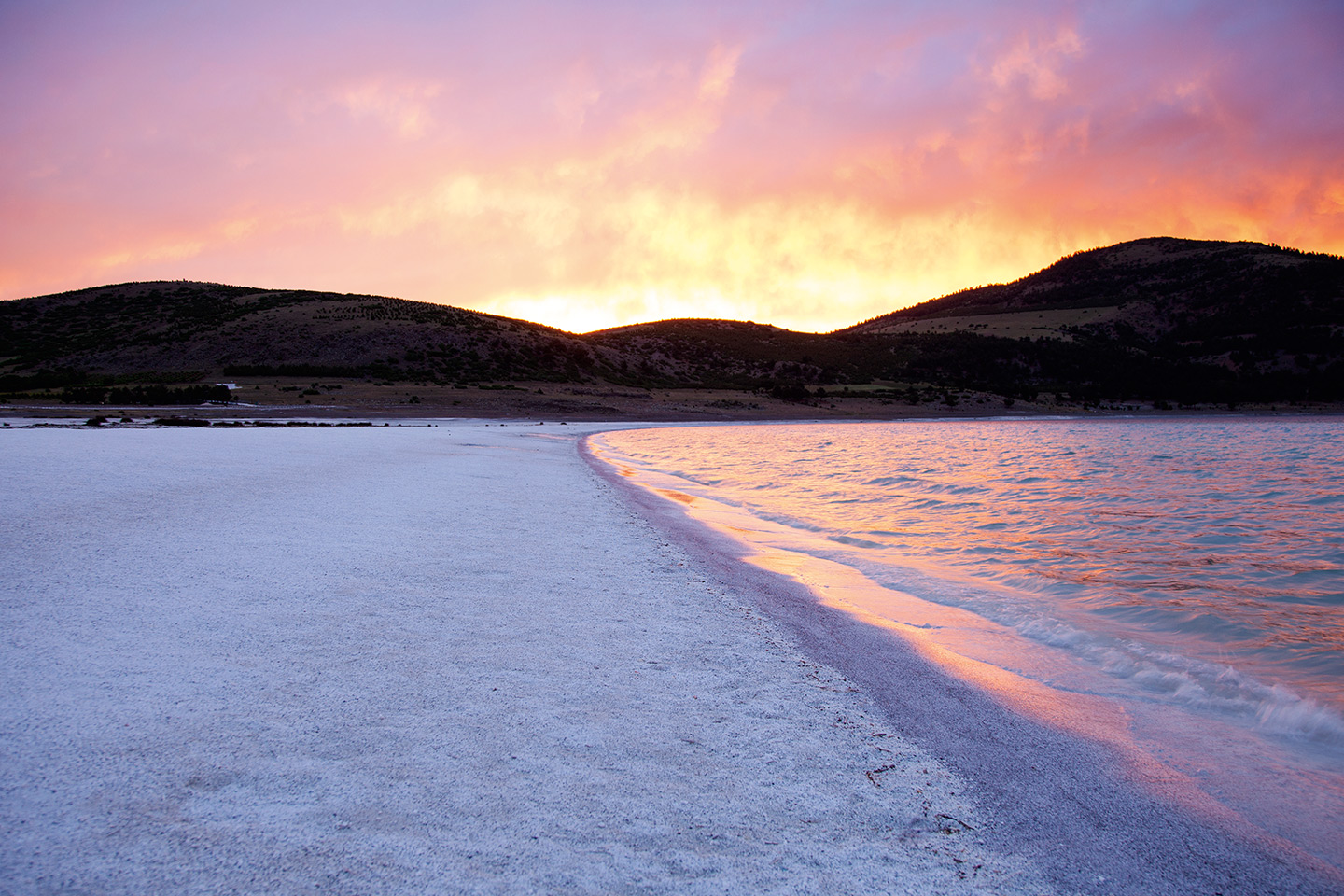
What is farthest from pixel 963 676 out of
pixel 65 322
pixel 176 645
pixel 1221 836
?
pixel 65 322

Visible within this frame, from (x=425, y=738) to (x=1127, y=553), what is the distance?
9487mm

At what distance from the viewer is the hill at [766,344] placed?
68312 millimetres

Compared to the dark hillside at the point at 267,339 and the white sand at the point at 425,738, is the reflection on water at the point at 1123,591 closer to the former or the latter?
the white sand at the point at 425,738

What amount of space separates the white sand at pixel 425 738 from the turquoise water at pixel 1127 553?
9.18 feet

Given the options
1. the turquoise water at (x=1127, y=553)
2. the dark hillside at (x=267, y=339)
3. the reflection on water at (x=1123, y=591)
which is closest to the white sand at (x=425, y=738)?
the reflection on water at (x=1123, y=591)

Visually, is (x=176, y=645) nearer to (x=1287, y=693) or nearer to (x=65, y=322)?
(x=1287, y=693)

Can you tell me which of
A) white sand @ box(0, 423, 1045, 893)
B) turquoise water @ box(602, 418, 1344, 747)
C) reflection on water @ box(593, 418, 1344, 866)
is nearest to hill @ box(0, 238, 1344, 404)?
turquoise water @ box(602, 418, 1344, 747)

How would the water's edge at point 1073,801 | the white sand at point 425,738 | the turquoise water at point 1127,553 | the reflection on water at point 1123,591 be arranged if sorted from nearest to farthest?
the white sand at point 425,738
the water's edge at point 1073,801
the reflection on water at point 1123,591
the turquoise water at point 1127,553

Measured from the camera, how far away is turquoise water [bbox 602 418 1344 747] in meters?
5.05

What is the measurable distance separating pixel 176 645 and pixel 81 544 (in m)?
3.38

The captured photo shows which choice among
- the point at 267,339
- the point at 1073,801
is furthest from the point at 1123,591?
the point at 267,339

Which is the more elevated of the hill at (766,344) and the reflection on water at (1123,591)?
the hill at (766,344)

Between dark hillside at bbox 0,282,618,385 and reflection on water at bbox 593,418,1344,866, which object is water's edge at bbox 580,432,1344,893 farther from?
dark hillside at bbox 0,282,618,385

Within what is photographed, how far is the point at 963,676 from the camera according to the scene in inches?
183
